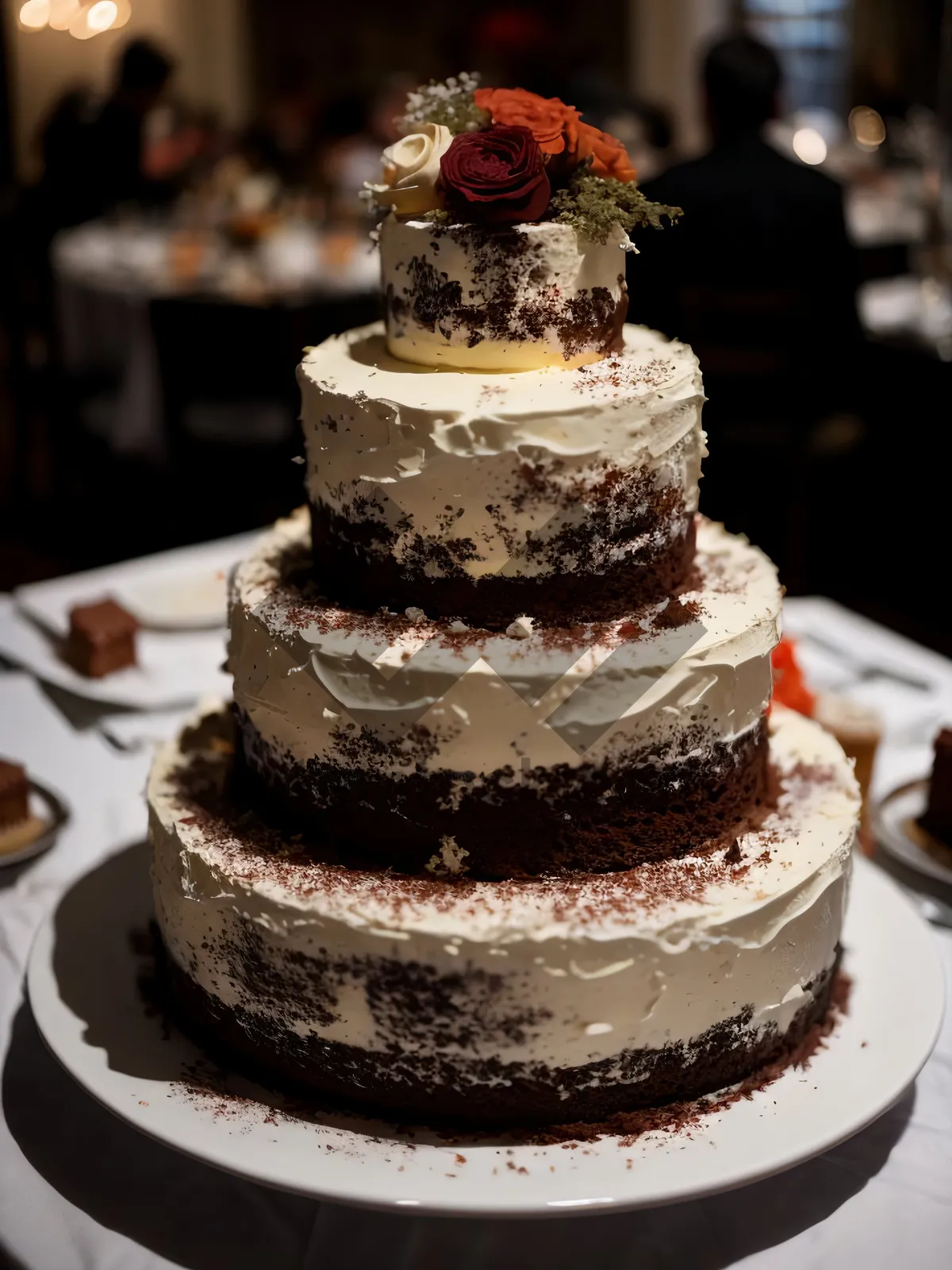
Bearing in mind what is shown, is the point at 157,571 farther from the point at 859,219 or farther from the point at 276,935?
the point at 859,219

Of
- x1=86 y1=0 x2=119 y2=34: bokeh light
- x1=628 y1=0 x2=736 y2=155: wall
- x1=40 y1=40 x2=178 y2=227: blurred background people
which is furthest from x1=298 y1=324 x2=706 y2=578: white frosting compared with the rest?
x1=628 y1=0 x2=736 y2=155: wall

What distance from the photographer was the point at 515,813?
179 centimetres

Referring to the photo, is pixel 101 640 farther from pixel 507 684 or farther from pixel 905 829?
pixel 905 829

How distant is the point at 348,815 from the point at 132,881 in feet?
2.42

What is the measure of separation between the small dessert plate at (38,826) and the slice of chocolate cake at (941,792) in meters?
1.74

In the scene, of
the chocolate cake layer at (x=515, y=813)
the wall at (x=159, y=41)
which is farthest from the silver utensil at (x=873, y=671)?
the wall at (x=159, y=41)

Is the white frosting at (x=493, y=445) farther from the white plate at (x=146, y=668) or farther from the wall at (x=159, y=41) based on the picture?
the wall at (x=159, y=41)

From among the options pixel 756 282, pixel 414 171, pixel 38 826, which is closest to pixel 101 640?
pixel 38 826

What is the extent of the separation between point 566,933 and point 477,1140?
13.1 inches

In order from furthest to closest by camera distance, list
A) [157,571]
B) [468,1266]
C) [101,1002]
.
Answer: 1. [157,571]
2. [101,1002]
3. [468,1266]

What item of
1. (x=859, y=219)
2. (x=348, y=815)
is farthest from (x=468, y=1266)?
(x=859, y=219)

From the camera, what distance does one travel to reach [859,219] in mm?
8250

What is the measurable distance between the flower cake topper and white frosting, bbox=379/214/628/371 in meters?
0.03

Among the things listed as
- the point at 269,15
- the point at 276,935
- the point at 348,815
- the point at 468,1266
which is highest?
the point at 269,15
